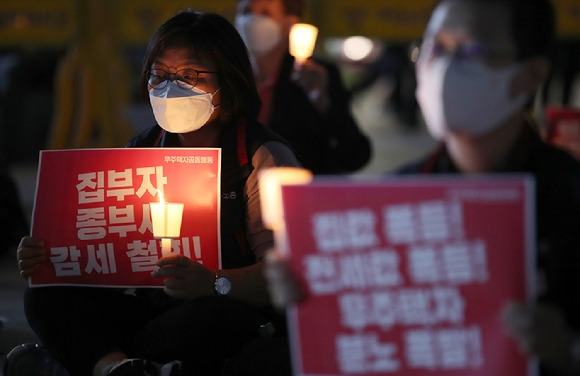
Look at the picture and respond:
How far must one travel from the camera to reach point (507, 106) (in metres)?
2.89

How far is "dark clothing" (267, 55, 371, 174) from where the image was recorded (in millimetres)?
5188

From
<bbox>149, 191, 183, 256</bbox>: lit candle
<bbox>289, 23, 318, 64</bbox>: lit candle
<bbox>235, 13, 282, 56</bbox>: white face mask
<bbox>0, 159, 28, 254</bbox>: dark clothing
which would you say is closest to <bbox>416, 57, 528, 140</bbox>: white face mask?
<bbox>149, 191, 183, 256</bbox>: lit candle

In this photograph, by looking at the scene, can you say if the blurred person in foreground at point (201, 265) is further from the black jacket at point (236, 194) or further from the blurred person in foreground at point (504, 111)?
the blurred person in foreground at point (504, 111)

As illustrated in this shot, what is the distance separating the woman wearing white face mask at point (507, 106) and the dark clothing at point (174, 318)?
120cm

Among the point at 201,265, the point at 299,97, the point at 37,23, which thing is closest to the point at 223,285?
the point at 201,265

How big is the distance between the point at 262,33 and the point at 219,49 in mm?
1519

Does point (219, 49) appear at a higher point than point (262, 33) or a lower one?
lower

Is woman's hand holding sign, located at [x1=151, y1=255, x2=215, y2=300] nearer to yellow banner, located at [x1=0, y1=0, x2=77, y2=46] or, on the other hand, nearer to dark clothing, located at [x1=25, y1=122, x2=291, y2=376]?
dark clothing, located at [x1=25, y1=122, x2=291, y2=376]

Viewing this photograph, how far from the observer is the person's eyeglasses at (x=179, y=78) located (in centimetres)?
402

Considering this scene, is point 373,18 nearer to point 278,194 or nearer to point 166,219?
point 166,219

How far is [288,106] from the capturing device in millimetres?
5227

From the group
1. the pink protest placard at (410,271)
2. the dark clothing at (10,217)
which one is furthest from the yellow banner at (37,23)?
the pink protest placard at (410,271)

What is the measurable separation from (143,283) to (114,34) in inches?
292

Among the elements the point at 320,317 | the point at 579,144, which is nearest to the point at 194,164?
the point at 320,317
